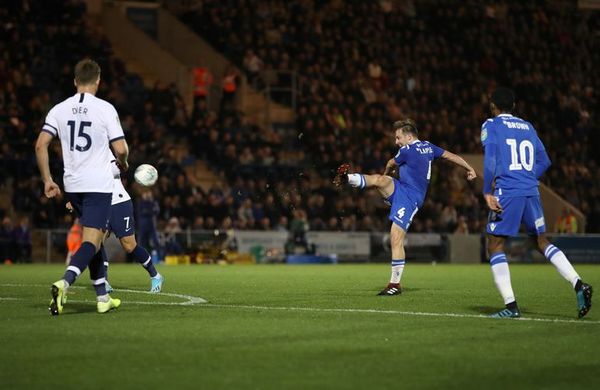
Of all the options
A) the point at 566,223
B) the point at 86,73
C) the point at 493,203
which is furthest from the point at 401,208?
the point at 566,223

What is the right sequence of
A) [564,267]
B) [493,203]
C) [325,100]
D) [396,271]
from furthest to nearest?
[325,100]
[396,271]
[564,267]
[493,203]

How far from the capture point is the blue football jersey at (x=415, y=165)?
15656 millimetres

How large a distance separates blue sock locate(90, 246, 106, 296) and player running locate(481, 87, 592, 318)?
409 cm

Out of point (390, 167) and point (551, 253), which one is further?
point (390, 167)

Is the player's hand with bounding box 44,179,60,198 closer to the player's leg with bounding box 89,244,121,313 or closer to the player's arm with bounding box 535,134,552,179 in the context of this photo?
the player's leg with bounding box 89,244,121,313

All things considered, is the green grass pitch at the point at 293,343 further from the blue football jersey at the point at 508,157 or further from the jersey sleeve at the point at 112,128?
the jersey sleeve at the point at 112,128

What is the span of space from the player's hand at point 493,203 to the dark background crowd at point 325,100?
20212 millimetres

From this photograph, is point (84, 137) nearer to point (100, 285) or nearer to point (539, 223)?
point (100, 285)

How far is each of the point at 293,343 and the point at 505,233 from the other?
128 inches

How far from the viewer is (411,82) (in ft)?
131

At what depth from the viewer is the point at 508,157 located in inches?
448

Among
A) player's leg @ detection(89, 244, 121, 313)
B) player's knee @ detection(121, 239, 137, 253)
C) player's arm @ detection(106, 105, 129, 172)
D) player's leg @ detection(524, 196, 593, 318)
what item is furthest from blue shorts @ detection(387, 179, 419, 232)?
player's arm @ detection(106, 105, 129, 172)

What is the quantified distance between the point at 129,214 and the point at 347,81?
24.0 m

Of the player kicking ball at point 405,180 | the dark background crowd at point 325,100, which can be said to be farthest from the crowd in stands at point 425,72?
the player kicking ball at point 405,180
